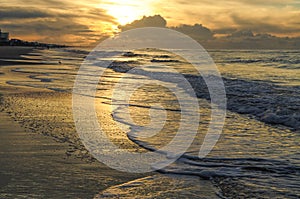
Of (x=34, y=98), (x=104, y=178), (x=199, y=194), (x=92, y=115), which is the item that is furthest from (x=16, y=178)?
(x=34, y=98)

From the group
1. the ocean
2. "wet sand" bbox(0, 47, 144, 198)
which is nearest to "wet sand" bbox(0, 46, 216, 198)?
"wet sand" bbox(0, 47, 144, 198)

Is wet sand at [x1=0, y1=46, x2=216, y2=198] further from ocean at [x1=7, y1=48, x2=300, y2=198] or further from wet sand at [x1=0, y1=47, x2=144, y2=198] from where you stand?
ocean at [x1=7, y1=48, x2=300, y2=198]

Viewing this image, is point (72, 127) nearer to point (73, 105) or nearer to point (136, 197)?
point (73, 105)

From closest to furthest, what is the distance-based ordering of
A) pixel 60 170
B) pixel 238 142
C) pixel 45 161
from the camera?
1. pixel 60 170
2. pixel 45 161
3. pixel 238 142

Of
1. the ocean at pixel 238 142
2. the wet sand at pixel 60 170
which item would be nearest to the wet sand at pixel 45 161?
the wet sand at pixel 60 170

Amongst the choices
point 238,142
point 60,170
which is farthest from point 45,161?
point 238,142

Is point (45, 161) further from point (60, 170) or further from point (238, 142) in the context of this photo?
point (238, 142)

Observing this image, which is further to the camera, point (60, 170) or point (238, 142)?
point (238, 142)

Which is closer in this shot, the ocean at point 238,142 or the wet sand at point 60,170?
the wet sand at point 60,170

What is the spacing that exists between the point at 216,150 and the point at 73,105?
19.8 feet

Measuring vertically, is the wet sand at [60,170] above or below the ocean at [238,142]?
below

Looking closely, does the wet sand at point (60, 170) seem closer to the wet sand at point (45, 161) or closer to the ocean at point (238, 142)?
the wet sand at point (45, 161)

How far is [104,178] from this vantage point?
525 centimetres

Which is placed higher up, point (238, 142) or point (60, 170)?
point (238, 142)
